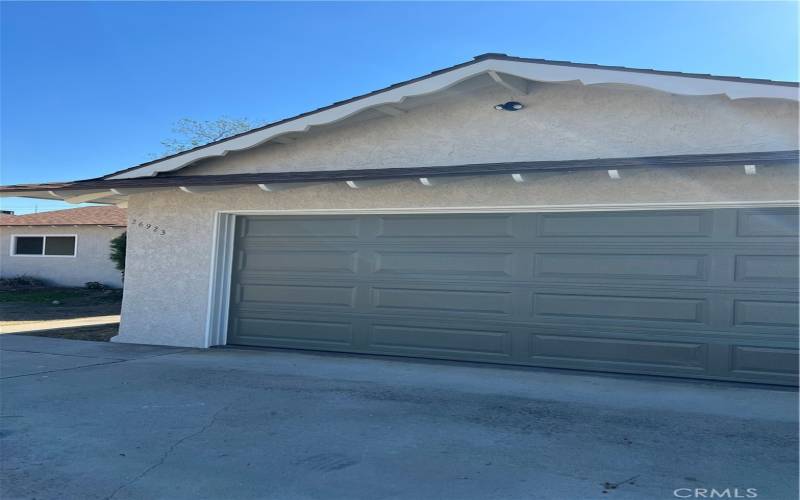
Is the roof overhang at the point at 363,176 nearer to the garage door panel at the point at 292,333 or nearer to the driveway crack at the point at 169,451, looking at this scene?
the garage door panel at the point at 292,333

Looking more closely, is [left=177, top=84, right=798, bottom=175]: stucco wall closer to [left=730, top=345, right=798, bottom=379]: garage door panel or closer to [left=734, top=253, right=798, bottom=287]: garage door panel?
[left=734, top=253, right=798, bottom=287]: garage door panel

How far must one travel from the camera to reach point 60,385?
717 centimetres

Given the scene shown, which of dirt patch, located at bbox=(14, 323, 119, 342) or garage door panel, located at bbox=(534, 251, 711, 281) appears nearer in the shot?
garage door panel, located at bbox=(534, 251, 711, 281)

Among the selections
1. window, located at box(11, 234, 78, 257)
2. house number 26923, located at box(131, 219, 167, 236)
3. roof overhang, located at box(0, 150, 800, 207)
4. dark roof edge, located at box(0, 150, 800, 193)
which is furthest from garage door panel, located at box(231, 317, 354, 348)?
window, located at box(11, 234, 78, 257)

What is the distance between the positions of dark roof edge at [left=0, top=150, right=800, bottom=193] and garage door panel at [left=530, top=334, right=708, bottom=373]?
2210 millimetres

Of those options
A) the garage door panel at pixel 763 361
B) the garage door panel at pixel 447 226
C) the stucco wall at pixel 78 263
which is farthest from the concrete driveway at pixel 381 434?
the stucco wall at pixel 78 263

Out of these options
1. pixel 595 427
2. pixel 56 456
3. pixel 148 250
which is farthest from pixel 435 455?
pixel 148 250

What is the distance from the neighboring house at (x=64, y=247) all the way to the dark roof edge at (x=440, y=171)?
44.7ft

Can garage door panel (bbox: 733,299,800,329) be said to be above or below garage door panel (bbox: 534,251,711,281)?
below

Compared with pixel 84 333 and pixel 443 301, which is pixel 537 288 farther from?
pixel 84 333

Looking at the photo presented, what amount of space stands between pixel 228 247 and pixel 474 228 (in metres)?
4.02

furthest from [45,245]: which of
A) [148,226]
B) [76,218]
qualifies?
[148,226]

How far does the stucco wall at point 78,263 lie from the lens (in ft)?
77.5

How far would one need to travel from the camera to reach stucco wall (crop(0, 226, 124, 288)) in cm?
2362
